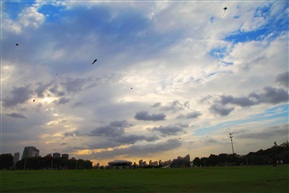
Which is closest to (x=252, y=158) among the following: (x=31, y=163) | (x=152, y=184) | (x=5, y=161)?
(x=31, y=163)

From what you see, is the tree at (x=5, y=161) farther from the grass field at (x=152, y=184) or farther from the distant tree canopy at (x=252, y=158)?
the grass field at (x=152, y=184)

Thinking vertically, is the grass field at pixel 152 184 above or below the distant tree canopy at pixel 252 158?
below

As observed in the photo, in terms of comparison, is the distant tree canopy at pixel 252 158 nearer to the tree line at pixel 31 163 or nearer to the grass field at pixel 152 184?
the tree line at pixel 31 163

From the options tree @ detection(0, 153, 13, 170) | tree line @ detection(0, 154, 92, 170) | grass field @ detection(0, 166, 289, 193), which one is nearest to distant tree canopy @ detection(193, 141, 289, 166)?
tree line @ detection(0, 154, 92, 170)

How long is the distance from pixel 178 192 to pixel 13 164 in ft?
536

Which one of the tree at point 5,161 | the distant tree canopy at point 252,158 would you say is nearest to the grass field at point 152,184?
the distant tree canopy at point 252,158

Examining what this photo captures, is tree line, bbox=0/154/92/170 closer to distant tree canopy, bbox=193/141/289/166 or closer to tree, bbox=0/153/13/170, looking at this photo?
tree, bbox=0/153/13/170

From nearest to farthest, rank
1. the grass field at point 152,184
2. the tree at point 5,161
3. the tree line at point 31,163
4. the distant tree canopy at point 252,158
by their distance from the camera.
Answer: the grass field at point 152,184 → the tree line at point 31,163 → the tree at point 5,161 → the distant tree canopy at point 252,158

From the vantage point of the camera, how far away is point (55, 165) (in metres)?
159

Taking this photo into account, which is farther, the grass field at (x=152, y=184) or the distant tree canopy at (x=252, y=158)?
the distant tree canopy at (x=252, y=158)

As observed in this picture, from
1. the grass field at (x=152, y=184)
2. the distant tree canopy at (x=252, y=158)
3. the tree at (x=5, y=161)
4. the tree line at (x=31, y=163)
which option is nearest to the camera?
the grass field at (x=152, y=184)

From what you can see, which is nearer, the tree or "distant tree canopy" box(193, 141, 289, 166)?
the tree

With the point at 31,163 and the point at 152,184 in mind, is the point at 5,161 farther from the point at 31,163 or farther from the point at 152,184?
the point at 152,184

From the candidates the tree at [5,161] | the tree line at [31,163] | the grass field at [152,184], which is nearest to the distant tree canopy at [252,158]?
the tree line at [31,163]
